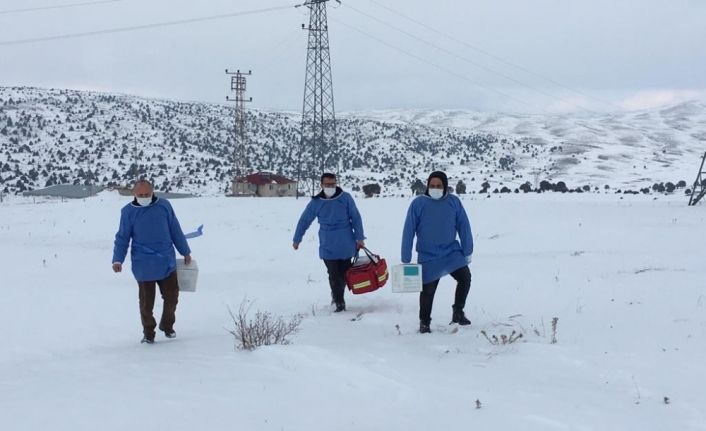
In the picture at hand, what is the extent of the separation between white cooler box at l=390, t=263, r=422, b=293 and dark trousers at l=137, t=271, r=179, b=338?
2446 mm

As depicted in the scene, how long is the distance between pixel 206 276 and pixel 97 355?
7.28 meters

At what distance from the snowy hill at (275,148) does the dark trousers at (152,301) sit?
1828 inches

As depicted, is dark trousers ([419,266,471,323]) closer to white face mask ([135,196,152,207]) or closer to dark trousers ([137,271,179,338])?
dark trousers ([137,271,179,338])

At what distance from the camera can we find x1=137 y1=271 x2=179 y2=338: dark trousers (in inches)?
257

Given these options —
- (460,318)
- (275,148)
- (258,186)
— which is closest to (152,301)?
(460,318)

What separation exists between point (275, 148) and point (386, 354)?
305 feet

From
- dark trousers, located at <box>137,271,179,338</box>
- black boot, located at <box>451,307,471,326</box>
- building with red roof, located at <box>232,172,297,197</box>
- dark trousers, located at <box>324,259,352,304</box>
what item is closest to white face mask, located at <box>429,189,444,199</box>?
black boot, located at <box>451,307,471,326</box>

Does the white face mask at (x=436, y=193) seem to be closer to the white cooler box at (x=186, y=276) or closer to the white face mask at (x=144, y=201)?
the white cooler box at (x=186, y=276)

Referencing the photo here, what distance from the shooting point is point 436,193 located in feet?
20.9

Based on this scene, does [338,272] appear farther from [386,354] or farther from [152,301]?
[386,354]

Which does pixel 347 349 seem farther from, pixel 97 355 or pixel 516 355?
pixel 97 355

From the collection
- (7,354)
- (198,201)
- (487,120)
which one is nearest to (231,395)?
(7,354)

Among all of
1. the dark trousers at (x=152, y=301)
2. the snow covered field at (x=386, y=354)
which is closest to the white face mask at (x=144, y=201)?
the dark trousers at (x=152, y=301)

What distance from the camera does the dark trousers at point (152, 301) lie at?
6516mm
